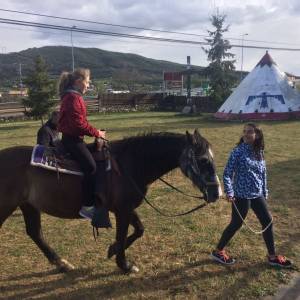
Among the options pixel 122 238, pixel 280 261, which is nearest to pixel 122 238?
pixel 122 238

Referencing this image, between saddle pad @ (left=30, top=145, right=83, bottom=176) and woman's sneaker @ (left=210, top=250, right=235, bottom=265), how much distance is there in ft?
6.71

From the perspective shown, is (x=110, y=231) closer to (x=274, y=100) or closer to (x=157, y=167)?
(x=157, y=167)

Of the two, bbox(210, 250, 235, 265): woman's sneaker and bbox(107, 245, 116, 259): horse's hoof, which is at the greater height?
bbox(107, 245, 116, 259): horse's hoof

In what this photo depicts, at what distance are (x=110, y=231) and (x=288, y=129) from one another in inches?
652

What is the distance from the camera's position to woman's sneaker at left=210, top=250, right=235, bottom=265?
5320 millimetres

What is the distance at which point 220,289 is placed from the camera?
4.69m

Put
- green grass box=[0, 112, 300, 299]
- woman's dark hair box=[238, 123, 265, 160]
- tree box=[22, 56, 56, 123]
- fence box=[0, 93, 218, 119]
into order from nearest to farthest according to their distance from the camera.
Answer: green grass box=[0, 112, 300, 299]
woman's dark hair box=[238, 123, 265, 160]
tree box=[22, 56, 56, 123]
fence box=[0, 93, 218, 119]

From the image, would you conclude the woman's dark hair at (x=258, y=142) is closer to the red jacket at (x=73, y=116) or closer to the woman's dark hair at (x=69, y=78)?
the red jacket at (x=73, y=116)

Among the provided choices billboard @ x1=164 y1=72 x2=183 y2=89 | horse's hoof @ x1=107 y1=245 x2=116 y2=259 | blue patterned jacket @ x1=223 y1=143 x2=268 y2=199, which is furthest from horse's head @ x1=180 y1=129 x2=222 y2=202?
billboard @ x1=164 y1=72 x2=183 y2=89

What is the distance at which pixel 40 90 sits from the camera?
27562 mm

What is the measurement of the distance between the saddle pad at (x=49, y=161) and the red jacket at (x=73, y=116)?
38cm

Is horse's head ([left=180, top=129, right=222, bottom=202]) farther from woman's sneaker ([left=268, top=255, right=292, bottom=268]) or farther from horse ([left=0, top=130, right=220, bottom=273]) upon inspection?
Answer: woman's sneaker ([left=268, top=255, right=292, bottom=268])

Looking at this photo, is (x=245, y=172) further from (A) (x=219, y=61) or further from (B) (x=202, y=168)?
(A) (x=219, y=61)

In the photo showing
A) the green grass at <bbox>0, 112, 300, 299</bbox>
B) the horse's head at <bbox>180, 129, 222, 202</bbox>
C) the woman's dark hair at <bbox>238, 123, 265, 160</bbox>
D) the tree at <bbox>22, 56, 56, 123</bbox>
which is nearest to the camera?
the horse's head at <bbox>180, 129, 222, 202</bbox>
